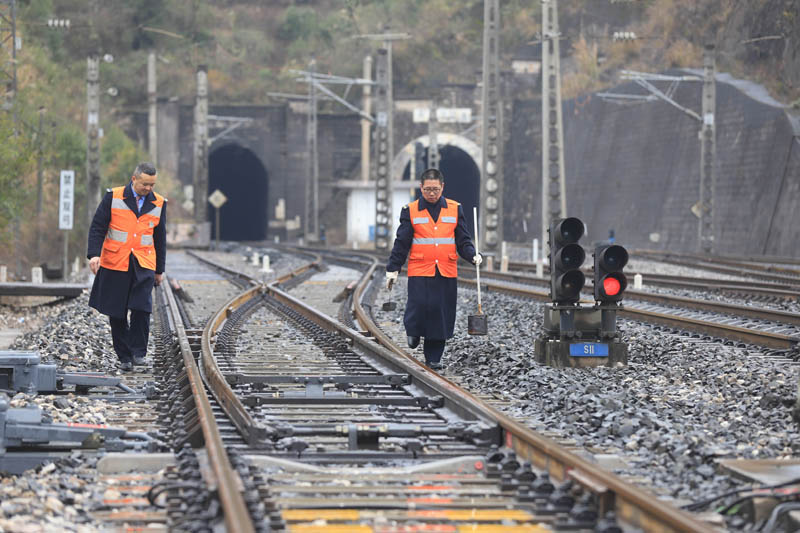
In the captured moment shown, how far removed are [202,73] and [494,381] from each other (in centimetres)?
4653

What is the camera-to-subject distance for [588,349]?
1120 cm

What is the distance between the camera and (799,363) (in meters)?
11.3

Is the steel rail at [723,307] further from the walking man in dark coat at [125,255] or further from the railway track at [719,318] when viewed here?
the walking man in dark coat at [125,255]

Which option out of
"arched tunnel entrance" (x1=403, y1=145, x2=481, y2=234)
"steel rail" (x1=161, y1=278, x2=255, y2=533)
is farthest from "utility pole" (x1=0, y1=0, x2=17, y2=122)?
"arched tunnel entrance" (x1=403, y1=145, x2=481, y2=234)

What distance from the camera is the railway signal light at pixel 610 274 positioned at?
11383mm

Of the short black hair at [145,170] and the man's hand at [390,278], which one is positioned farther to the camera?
the man's hand at [390,278]

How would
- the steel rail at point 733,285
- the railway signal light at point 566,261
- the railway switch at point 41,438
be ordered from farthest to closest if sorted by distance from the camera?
1. the steel rail at point 733,285
2. the railway signal light at point 566,261
3. the railway switch at point 41,438

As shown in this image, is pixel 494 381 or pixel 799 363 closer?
pixel 494 381

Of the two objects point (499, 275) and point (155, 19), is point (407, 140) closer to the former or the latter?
point (155, 19)

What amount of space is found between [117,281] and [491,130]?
26963mm

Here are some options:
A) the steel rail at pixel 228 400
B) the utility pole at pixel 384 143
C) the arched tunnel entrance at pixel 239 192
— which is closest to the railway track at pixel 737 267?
the utility pole at pixel 384 143

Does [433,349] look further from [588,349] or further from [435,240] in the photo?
[588,349]

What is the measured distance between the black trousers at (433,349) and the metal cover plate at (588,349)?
1.12m

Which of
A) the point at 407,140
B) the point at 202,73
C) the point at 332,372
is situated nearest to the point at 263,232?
the point at 407,140
